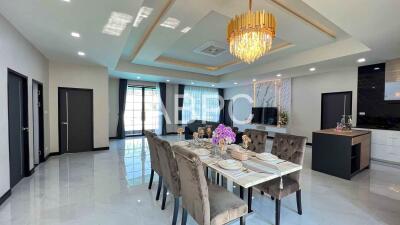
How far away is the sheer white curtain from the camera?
9.31 meters

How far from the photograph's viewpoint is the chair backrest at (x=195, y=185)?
5.22 feet

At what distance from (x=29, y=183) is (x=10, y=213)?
42.8 inches

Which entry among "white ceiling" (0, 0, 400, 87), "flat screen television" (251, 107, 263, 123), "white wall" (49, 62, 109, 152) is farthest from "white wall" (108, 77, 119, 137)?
"flat screen television" (251, 107, 263, 123)

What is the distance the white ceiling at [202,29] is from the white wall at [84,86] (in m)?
0.40

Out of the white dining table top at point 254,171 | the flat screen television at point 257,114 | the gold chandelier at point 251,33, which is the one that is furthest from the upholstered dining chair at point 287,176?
the flat screen television at point 257,114

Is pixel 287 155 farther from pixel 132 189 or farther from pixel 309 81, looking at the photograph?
pixel 309 81

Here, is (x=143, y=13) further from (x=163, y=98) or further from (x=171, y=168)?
(x=163, y=98)

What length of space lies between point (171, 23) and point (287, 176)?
9.66 feet

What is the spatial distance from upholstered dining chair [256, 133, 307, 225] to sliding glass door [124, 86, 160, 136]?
6.63m

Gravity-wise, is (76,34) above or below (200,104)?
above

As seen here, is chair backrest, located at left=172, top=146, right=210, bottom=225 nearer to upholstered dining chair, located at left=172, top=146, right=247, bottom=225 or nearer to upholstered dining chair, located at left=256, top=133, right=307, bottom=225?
upholstered dining chair, located at left=172, top=146, right=247, bottom=225

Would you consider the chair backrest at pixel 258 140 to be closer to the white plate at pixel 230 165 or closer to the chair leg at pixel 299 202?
the chair leg at pixel 299 202

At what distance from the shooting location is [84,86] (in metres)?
5.47

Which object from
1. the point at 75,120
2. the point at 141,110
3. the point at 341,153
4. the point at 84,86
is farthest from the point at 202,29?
the point at 141,110
